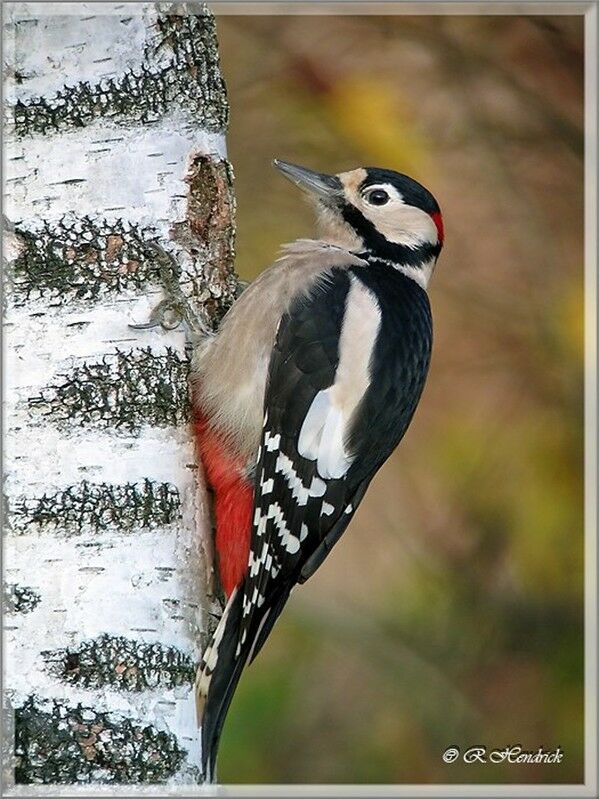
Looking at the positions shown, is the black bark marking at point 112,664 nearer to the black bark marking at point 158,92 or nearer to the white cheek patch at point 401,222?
the black bark marking at point 158,92

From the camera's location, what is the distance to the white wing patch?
2039 millimetres

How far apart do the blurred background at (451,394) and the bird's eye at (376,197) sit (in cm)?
37

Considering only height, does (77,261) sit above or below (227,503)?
above

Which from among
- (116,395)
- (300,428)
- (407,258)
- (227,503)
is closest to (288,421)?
(300,428)

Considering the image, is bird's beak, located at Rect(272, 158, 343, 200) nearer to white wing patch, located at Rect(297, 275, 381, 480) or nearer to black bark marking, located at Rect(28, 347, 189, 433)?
white wing patch, located at Rect(297, 275, 381, 480)

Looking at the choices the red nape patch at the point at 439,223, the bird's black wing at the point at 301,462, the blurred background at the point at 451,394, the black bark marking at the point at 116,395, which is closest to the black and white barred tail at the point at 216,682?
A: the bird's black wing at the point at 301,462

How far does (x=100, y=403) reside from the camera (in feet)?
6.04

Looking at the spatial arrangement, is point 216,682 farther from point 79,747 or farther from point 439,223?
point 439,223

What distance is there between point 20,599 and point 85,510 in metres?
0.18

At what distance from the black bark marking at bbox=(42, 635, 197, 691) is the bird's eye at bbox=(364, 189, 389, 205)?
1.12m

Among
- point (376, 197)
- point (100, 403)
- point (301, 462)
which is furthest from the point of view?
point (376, 197)

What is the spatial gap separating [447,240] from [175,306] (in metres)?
1.16

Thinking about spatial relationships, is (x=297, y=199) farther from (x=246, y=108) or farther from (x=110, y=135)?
(x=110, y=135)

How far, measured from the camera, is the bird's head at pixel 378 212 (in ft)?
7.90
